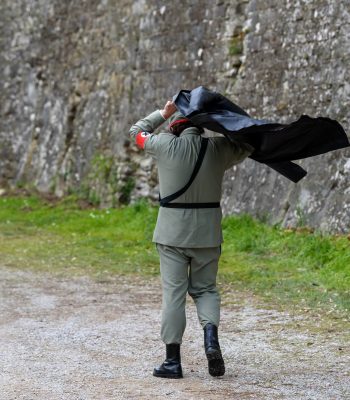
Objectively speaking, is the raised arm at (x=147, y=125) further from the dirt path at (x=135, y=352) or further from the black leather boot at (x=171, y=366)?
the dirt path at (x=135, y=352)

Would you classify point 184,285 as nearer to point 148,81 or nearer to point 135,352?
point 135,352

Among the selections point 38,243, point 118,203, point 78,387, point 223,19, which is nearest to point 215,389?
point 78,387

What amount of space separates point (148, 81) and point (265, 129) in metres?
9.17

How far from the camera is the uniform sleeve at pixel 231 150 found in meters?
6.31

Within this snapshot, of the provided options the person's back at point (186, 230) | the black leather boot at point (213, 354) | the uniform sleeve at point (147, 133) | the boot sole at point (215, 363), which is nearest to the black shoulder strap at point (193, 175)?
the person's back at point (186, 230)

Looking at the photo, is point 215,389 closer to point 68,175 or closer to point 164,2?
point 164,2

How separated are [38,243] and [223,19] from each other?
384 cm

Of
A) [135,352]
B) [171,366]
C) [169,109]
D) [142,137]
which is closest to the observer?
[171,366]

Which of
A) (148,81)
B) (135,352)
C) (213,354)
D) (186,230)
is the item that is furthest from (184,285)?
(148,81)

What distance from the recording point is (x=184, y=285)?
20.3 feet

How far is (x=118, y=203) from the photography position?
1534 centimetres

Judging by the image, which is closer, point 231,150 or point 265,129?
point 265,129

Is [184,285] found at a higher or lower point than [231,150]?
lower

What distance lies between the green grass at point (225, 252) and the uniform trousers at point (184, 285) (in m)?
2.20
